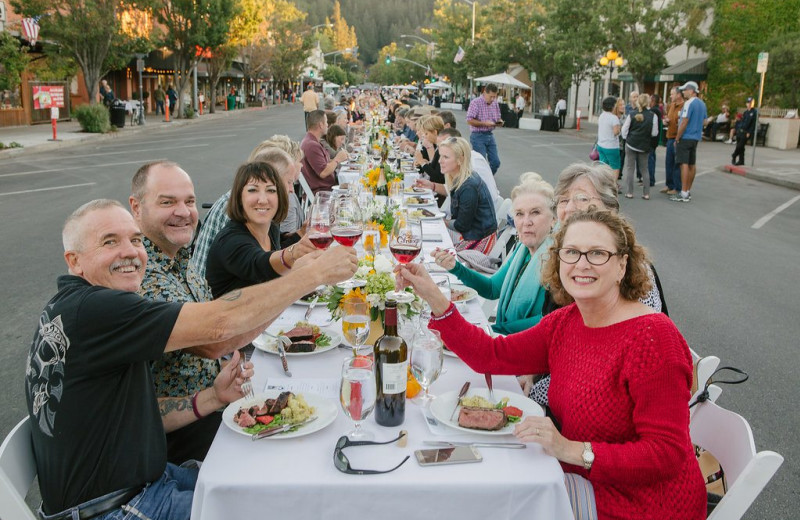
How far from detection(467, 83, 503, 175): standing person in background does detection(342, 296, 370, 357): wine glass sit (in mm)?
10743

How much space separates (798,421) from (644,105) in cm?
987

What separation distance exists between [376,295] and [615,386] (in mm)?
965

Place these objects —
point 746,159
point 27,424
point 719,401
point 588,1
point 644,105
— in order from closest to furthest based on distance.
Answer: point 27,424
point 719,401
point 644,105
point 746,159
point 588,1

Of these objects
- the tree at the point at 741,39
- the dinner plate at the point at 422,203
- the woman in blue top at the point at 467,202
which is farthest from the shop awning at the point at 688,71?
the woman in blue top at the point at 467,202

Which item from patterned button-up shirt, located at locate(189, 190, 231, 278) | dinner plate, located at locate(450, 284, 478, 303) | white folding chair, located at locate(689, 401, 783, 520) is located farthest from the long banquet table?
patterned button-up shirt, located at locate(189, 190, 231, 278)

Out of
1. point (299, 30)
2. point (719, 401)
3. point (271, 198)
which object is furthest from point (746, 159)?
point (299, 30)

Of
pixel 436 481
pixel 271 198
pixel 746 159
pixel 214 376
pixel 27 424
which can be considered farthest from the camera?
pixel 746 159

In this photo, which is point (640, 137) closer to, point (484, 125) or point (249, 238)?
point (484, 125)

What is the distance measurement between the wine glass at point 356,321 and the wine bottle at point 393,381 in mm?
356

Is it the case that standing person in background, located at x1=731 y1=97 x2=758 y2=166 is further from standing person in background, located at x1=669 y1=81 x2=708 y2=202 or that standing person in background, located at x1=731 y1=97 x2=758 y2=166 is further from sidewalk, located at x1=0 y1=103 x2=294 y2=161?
sidewalk, located at x1=0 y1=103 x2=294 y2=161

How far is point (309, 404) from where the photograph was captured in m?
2.30

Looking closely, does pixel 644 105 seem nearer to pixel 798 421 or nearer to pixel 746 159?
pixel 746 159

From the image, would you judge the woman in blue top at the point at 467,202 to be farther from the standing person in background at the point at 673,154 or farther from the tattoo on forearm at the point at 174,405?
the standing person in background at the point at 673,154

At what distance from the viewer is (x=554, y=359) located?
8.28 feet
